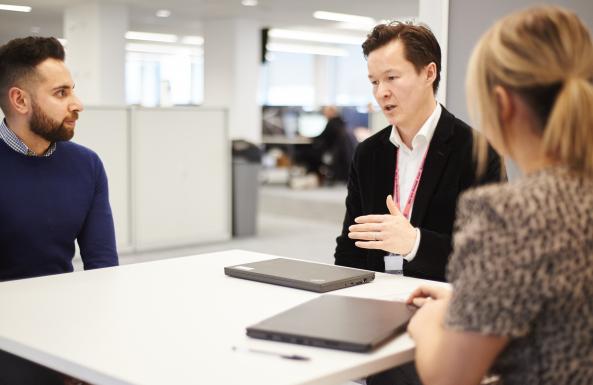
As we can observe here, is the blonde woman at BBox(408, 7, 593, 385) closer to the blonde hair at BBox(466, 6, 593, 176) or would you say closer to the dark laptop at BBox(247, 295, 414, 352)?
the blonde hair at BBox(466, 6, 593, 176)

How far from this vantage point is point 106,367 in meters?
1.18

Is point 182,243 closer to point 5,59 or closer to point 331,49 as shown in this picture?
point 5,59

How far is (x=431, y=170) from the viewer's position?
2.13 meters

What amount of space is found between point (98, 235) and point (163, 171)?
14.3 feet

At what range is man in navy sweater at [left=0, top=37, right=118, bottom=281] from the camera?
2135 mm

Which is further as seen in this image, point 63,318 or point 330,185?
point 330,185

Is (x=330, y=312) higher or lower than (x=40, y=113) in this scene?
lower

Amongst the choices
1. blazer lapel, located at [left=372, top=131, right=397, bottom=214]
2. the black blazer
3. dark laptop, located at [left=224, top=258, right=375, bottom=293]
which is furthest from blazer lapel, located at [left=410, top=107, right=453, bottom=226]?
dark laptop, located at [left=224, top=258, right=375, bottom=293]

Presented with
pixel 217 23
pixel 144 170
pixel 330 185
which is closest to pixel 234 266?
pixel 144 170

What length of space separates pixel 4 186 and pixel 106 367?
110cm

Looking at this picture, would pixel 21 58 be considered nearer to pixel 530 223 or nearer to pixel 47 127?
pixel 47 127

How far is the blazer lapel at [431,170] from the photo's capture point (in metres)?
2.12

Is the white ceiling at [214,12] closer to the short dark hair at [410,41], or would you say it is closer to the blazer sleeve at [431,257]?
the short dark hair at [410,41]

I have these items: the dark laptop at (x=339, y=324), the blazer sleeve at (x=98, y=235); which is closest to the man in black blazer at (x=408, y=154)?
the dark laptop at (x=339, y=324)
